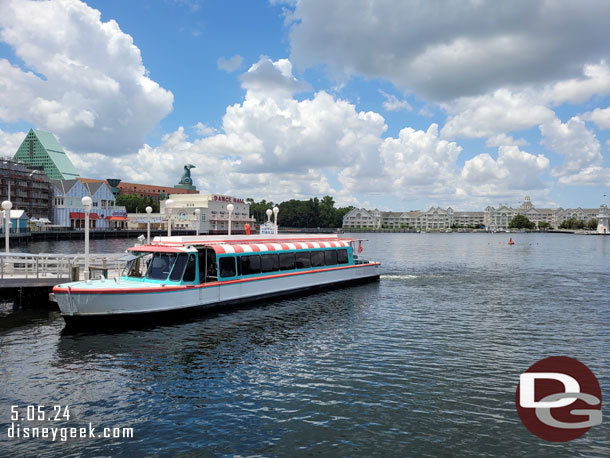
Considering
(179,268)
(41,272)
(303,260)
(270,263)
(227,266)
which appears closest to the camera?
(179,268)

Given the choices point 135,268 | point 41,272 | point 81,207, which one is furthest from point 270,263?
point 81,207

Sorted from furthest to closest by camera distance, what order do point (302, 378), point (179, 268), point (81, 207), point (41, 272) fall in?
point (81, 207)
point (41, 272)
point (179, 268)
point (302, 378)

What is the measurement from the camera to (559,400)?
12344 millimetres

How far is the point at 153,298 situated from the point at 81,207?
130598 mm

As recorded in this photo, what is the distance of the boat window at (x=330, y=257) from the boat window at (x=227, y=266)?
369 inches

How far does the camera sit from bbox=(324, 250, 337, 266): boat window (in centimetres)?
3222

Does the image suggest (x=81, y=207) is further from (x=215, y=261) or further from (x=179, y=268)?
(x=179, y=268)

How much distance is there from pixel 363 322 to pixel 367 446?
1241cm

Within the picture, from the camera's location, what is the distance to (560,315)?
2436cm

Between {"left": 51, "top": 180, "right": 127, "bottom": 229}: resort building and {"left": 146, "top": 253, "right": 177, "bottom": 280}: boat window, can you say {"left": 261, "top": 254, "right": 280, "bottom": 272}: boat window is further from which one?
{"left": 51, "top": 180, "right": 127, "bottom": 229}: resort building

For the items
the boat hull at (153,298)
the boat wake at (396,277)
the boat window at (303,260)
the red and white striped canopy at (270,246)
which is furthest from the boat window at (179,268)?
the boat wake at (396,277)

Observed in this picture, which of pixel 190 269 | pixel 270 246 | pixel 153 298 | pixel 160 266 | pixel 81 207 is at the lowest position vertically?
pixel 153 298

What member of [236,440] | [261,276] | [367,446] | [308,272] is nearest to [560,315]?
[308,272]

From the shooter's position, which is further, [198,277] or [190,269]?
[198,277]
